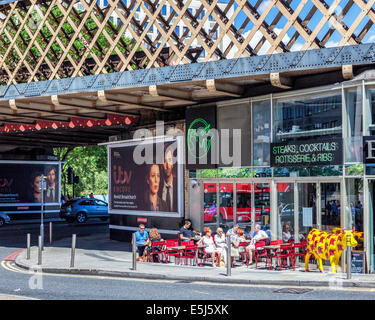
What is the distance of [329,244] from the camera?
1619cm

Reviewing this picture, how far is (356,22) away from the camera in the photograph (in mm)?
16078

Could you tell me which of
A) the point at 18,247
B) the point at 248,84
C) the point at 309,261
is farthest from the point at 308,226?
the point at 18,247

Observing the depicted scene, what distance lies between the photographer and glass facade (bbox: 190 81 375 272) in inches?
642

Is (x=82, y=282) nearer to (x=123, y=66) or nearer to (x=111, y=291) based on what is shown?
(x=111, y=291)

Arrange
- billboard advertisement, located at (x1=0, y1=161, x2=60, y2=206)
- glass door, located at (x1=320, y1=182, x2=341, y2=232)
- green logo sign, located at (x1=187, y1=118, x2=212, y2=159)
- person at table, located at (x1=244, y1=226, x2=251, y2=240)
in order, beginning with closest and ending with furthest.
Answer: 1. glass door, located at (x1=320, y1=182, x2=341, y2=232)
2. person at table, located at (x1=244, y1=226, x2=251, y2=240)
3. green logo sign, located at (x1=187, y1=118, x2=212, y2=159)
4. billboard advertisement, located at (x1=0, y1=161, x2=60, y2=206)

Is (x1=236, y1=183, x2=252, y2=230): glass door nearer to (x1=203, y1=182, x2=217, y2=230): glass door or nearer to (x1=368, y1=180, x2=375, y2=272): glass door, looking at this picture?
(x1=203, y1=182, x2=217, y2=230): glass door

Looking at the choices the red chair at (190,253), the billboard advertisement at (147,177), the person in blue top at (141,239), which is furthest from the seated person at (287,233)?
the billboard advertisement at (147,177)

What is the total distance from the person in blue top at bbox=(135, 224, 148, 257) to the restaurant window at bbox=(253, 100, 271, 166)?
14.0 feet

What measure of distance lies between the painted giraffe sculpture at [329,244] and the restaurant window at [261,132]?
3399 mm

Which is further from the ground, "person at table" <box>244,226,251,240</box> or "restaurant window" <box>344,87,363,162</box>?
"restaurant window" <box>344,87,363,162</box>

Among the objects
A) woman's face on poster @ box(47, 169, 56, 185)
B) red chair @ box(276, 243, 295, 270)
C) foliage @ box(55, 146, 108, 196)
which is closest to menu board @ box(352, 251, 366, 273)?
red chair @ box(276, 243, 295, 270)

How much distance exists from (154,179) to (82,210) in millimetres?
18224

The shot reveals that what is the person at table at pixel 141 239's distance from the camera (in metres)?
19.0

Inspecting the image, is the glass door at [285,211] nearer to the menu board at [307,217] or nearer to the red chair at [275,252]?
the menu board at [307,217]
